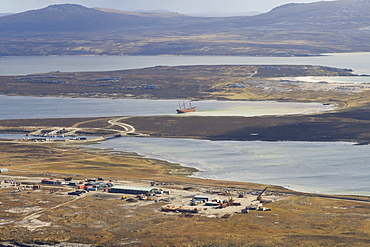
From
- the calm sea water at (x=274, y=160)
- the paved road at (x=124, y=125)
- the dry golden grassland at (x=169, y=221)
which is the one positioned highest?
the paved road at (x=124, y=125)

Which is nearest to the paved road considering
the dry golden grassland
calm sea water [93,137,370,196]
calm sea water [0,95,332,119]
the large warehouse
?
calm sea water [93,137,370,196]

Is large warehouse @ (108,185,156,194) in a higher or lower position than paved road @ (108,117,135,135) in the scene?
lower

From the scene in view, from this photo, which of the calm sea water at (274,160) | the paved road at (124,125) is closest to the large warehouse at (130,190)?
the calm sea water at (274,160)

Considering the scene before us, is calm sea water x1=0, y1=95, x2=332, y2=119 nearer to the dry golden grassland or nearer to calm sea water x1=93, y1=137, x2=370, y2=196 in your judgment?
calm sea water x1=93, y1=137, x2=370, y2=196

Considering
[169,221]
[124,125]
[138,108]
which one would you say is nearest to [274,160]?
[169,221]

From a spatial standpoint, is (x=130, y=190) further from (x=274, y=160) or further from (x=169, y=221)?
(x=274, y=160)

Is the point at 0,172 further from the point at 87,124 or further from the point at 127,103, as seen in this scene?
the point at 127,103

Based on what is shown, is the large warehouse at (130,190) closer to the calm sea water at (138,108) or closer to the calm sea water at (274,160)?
the calm sea water at (274,160)
